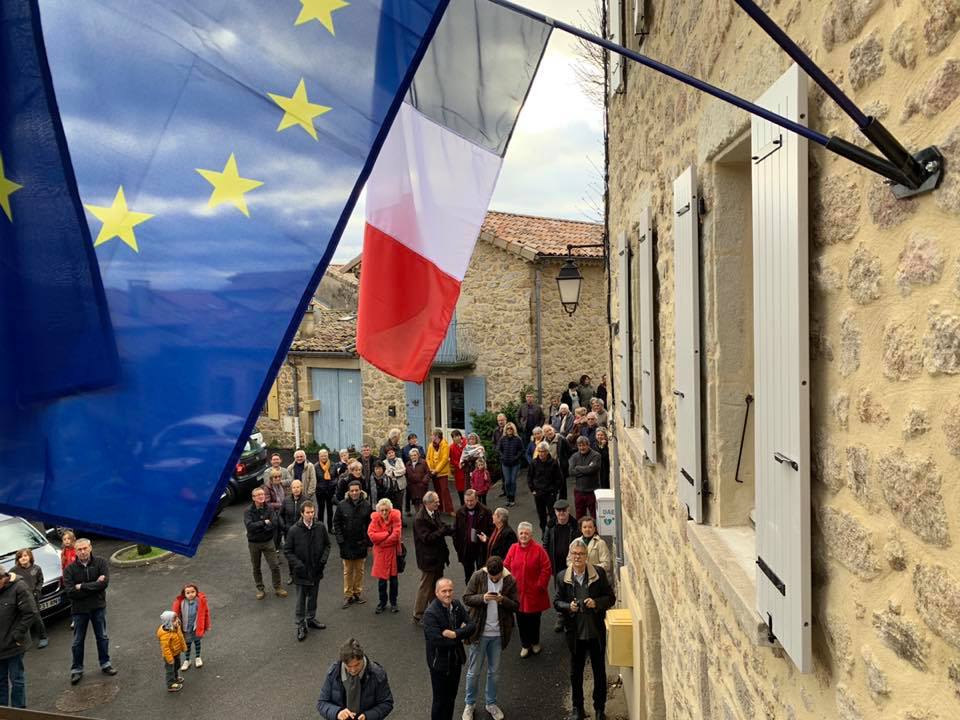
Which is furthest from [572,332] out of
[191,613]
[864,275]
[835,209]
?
[864,275]

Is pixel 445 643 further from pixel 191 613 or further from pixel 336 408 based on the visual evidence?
pixel 336 408

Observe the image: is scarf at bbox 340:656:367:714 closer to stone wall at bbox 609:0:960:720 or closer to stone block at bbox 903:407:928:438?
stone wall at bbox 609:0:960:720

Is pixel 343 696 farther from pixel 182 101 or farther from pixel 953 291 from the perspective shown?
pixel 953 291

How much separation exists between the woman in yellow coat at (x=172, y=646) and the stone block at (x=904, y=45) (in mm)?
7784

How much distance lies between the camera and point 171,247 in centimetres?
279

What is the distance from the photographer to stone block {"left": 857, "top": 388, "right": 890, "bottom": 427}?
161 centimetres

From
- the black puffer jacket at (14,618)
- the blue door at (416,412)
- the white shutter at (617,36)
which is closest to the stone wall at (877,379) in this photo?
the white shutter at (617,36)

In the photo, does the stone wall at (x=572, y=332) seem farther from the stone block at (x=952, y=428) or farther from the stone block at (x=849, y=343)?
the stone block at (x=952, y=428)

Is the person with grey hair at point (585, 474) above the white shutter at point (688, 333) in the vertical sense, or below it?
below

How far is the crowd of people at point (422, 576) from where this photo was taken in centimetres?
643

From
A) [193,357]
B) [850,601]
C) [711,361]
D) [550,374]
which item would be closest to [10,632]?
[193,357]

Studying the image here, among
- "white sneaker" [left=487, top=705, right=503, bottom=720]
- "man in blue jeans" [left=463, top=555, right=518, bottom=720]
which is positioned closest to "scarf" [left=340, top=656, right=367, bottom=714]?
"man in blue jeans" [left=463, top=555, right=518, bottom=720]

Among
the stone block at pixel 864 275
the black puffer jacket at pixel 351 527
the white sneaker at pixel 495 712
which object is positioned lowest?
the white sneaker at pixel 495 712

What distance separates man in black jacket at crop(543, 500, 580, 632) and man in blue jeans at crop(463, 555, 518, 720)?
56.8 inches
